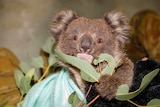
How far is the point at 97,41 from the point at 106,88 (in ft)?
1.04

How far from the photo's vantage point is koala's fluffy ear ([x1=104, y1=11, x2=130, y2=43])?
5.22 ft

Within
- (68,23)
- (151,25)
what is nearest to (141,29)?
(151,25)

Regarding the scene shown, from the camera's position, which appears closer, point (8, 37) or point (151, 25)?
point (8, 37)

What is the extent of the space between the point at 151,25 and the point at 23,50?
119cm

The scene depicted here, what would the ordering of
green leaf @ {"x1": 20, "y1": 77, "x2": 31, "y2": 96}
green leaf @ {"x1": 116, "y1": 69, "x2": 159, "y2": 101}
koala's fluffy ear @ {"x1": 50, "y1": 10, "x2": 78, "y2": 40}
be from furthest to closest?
1. koala's fluffy ear @ {"x1": 50, "y1": 10, "x2": 78, "y2": 40}
2. green leaf @ {"x1": 20, "y1": 77, "x2": 31, "y2": 96}
3. green leaf @ {"x1": 116, "y1": 69, "x2": 159, "y2": 101}

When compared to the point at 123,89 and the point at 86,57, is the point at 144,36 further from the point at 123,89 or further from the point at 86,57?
the point at 123,89

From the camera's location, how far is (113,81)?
126 centimetres

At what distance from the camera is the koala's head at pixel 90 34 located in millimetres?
1410

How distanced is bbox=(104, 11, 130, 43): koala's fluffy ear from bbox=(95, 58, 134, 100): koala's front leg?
23 cm

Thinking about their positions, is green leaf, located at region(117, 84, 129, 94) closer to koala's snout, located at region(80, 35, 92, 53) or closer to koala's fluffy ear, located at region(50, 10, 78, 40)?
koala's snout, located at region(80, 35, 92, 53)

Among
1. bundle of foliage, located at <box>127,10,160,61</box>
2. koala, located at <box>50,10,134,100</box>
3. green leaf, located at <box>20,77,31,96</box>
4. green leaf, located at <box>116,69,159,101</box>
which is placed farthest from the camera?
bundle of foliage, located at <box>127,10,160,61</box>

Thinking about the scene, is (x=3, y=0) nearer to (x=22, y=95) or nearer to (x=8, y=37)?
(x=8, y=37)

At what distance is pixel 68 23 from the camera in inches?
64.7

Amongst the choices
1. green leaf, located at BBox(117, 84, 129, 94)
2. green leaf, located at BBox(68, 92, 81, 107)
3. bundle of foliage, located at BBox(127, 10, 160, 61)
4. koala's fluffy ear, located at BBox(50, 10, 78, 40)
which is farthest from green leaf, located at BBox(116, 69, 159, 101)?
bundle of foliage, located at BBox(127, 10, 160, 61)
